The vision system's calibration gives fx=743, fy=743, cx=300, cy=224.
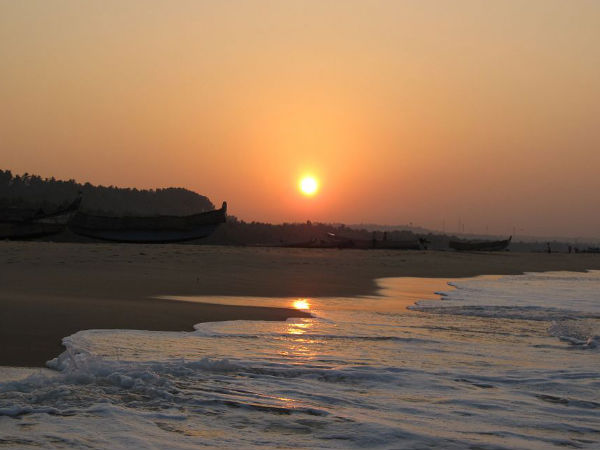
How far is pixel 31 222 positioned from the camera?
107ft

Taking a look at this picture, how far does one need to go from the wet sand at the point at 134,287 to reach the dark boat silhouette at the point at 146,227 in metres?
9.86

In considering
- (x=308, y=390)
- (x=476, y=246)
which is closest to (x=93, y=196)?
(x=476, y=246)

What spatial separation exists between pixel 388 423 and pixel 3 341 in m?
3.94

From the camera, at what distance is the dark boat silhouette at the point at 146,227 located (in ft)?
117

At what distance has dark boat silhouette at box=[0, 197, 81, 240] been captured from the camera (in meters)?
31.8

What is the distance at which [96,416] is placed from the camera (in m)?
4.62

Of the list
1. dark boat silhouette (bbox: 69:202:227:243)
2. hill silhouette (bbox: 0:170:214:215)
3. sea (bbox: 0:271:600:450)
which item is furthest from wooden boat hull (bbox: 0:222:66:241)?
sea (bbox: 0:271:600:450)

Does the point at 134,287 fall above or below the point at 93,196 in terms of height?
below

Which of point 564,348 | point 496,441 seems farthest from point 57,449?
point 564,348

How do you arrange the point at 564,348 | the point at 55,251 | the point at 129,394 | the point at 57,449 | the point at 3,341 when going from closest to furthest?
the point at 57,449, the point at 129,394, the point at 3,341, the point at 564,348, the point at 55,251

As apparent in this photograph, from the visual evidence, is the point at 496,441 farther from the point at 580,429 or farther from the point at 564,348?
the point at 564,348

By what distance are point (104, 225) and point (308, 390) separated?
105ft

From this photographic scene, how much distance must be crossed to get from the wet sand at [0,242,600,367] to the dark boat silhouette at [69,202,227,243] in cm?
986

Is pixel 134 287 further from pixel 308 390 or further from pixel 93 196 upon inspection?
pixel 93 196
